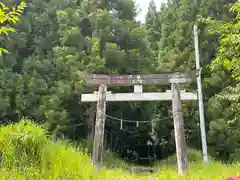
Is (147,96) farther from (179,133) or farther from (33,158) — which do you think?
(33,158)

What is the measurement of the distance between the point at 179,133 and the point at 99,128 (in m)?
2.34

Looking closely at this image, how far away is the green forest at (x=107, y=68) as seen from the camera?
466 inches

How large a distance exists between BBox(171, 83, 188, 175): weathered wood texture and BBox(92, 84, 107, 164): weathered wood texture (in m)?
2.14

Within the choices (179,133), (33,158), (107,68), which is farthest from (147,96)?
(33,158)

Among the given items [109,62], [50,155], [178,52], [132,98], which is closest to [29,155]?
[50,155]

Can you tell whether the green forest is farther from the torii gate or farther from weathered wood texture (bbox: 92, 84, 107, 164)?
weathered wood texture (bbox: 92, 84, 107, 164)

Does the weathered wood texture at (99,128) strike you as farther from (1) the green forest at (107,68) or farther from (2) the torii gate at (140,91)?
(1) the green forest at (107,68)

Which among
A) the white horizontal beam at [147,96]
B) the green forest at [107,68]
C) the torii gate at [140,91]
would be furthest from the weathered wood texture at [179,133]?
the green forest at [107,68]

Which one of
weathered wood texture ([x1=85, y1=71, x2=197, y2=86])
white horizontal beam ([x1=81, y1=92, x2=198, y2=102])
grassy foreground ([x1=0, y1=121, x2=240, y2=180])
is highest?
weathered wood texture ([x1=85, y1=71, x2=197, y2=86])

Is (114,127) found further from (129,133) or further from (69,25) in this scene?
(69,25)

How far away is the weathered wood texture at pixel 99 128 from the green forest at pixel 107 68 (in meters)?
2.42

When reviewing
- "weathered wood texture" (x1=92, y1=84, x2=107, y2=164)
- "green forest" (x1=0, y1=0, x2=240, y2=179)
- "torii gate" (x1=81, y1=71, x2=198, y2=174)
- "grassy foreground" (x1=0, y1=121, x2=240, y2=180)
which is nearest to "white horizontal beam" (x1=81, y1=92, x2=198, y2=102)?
"torii gate" (x1=81, y1=71, x2=198, y2=174)

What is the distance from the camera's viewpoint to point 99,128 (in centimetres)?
888

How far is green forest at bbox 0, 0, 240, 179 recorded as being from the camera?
38.8 feet
